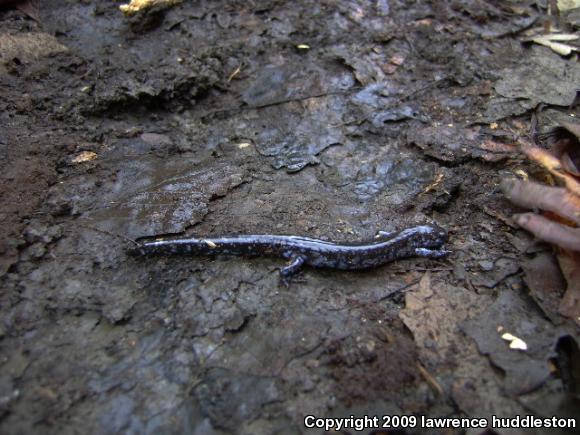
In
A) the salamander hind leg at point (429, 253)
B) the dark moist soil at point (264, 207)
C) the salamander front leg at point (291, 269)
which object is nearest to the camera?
the dark moist soil at point (264, 207)

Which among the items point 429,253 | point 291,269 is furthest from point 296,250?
point 429,253

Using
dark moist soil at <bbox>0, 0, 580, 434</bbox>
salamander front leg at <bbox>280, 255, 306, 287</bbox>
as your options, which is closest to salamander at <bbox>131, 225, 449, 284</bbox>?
salamander front leg at <bbox>280, 255, 306, 287</bbox>

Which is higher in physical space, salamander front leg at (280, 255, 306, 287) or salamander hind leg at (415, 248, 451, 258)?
salamander front leg at (280, 255, 306, 287)

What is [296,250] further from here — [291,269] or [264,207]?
[264,207]

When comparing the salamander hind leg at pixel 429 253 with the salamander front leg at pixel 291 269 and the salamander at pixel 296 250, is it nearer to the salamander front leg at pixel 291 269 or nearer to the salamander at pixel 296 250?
the salamander at pixel 296 250

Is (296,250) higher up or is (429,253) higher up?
(296,250)

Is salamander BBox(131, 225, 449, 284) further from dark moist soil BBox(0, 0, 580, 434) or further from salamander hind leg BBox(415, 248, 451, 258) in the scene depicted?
dark moist soil BBox(0, 0, 580, 434)

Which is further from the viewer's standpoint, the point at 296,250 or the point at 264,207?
the point at 264,207

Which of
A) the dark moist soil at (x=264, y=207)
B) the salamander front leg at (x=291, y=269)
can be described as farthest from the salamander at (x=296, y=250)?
the dark moist soil at (x=264, y=207)
